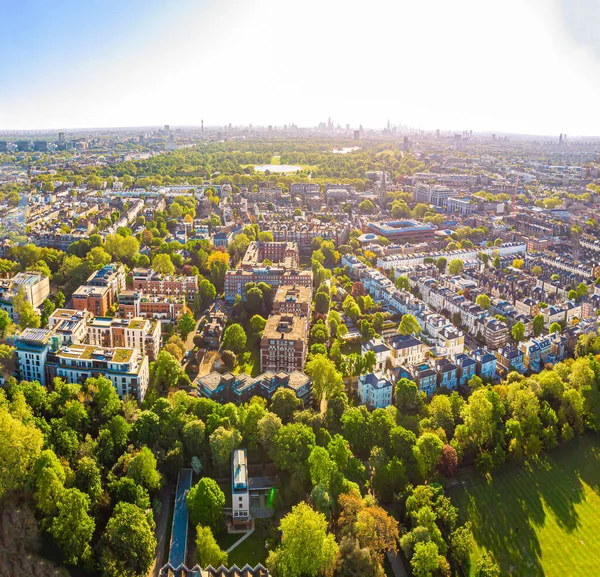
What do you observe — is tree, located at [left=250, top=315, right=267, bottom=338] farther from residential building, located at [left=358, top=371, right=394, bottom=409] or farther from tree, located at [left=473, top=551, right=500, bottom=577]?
tree, located at [left=473, top=551, right=500, bottom=577]

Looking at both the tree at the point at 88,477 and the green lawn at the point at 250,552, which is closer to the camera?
the green lawn at the point at 250,552

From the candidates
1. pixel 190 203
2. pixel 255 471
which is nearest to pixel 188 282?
pixel 255 471

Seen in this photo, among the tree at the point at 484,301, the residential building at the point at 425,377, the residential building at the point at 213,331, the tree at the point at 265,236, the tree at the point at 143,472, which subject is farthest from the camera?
the tree at the point at 265,236

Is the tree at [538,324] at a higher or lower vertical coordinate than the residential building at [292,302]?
lower

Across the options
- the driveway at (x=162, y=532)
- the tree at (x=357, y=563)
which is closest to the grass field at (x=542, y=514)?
the tree at (x=357, y=563)

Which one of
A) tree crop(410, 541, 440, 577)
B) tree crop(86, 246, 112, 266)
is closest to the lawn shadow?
tree crop(410, 541, 440, 577)

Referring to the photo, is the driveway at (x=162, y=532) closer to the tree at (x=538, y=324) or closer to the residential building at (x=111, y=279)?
the residential building at (x=111, y=279)

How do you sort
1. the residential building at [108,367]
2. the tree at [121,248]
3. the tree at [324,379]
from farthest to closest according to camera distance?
the tree at [121,248] → the tree at [324,379] → the residential building at [108,367]

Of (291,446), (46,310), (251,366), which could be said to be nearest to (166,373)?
(251,366)
